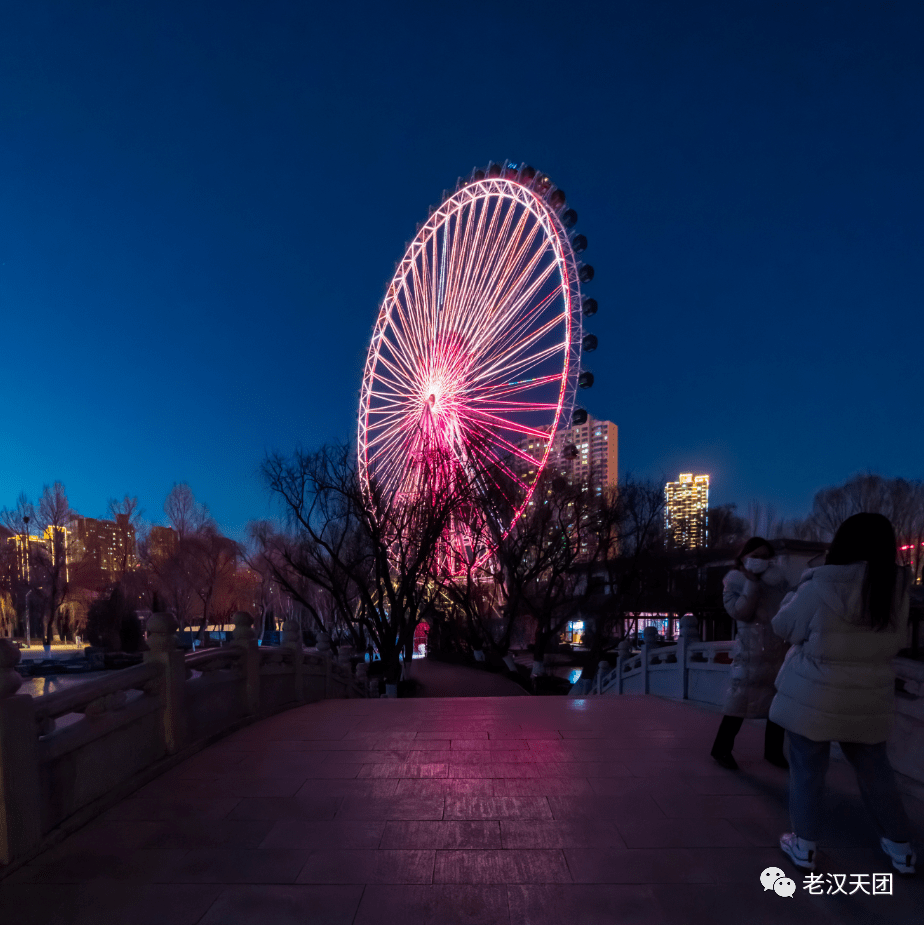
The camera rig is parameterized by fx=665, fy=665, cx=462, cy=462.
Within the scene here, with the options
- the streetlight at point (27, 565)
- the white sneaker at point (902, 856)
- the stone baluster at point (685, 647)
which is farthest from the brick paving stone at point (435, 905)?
the streetlight at point (27, 565)

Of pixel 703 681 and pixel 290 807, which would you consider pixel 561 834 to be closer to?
pixel 290 807

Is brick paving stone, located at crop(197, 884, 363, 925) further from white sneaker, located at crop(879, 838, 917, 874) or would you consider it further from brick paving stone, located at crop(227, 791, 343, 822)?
white sneaker, located at crop(879, 838, 917, 874)

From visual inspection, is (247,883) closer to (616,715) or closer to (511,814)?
(511,814)

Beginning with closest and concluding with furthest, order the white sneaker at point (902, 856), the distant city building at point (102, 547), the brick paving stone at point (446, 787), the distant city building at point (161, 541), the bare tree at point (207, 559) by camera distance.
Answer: the white sneaker at point (902, 856)
the brick paving stone at point (446, 787)
the bare tree at point (207, 559)
the distant city building at point (102, 547)
the distant city building at point (161, 541)

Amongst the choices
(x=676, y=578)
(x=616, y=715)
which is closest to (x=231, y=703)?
(x=616, y=715)

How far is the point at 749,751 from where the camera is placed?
4.94m

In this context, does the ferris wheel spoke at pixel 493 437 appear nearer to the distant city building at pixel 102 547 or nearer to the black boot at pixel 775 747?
the black boot at pixel 775 747

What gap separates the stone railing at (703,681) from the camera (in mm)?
3936

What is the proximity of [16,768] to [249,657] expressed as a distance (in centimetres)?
333

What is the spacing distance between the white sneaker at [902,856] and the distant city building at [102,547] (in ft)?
129

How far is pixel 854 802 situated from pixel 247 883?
326 centimetres

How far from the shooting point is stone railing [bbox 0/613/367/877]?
10.6ft

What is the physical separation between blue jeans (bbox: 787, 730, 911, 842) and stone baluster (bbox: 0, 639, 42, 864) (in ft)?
11.8

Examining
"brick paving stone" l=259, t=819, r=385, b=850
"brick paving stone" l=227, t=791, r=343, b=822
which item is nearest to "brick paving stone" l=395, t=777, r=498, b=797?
"brick paving stone" l=227, t=791, r=343, b=822
